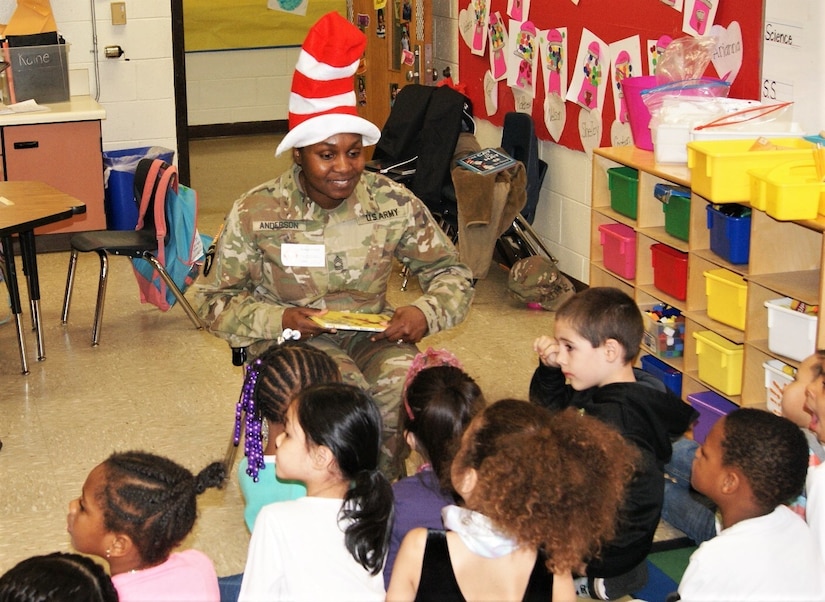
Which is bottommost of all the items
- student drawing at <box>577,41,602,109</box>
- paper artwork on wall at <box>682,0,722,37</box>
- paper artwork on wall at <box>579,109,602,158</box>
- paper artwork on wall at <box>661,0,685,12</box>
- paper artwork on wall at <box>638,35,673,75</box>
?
paper artwork on wall at <box>579,109,602,158</box>

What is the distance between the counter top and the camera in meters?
5.91

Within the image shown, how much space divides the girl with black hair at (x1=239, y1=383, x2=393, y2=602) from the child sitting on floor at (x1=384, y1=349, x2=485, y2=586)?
0.24 m

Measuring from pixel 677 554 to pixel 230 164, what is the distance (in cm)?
649

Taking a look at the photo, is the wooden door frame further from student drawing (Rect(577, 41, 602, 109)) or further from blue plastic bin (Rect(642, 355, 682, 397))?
blue plastic bin (Rect(642, 355, 682, 397))

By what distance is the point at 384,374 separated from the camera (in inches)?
125

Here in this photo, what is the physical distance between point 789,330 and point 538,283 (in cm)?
213

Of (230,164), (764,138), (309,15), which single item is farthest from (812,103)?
(309,15)

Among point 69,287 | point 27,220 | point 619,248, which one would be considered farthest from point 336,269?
point 69,287

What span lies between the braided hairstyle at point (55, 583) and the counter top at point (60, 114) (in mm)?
4432

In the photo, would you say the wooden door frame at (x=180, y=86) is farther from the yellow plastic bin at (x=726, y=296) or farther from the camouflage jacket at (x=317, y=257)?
the yellow plastic bin at (x=726, y=296)

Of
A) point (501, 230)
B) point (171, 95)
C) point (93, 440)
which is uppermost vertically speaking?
point (171, 95)

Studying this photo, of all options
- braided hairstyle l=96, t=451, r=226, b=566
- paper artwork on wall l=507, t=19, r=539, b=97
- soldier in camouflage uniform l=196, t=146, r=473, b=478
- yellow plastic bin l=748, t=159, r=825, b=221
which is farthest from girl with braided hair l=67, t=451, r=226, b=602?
paper artwork on wall l=507, t=19, r=539, b=97

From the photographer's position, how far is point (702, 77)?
4262mm

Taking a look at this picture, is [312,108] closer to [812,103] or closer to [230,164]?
[812,103]
